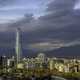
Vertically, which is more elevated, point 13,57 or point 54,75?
point 13,57

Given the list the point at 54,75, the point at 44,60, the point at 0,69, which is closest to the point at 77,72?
the point at 54,75

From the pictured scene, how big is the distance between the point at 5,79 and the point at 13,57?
242cm

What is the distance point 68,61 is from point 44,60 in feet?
2.46

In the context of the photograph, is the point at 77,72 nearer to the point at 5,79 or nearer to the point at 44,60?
the point at 44,60

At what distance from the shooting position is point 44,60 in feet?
25.3

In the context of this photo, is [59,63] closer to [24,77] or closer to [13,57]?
[13,57]

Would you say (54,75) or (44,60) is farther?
(44,60)

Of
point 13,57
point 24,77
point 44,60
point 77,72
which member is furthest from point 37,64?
point 24,77

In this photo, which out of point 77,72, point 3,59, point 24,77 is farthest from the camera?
point 3,59

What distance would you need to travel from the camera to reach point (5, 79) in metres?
5.11

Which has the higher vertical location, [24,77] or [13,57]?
[13,57]

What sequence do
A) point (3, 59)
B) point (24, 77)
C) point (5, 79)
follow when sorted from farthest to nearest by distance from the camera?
1. point (3, 59)
2. point (24, 77)
3. point (5, 79)

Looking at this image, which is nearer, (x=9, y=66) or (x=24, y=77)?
(x=24, y=77)

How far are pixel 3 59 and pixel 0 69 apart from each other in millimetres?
1083
